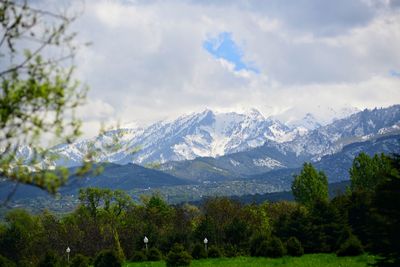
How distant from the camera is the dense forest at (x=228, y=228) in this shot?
23.4m

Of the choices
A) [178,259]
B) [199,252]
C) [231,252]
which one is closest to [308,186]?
[231,252]

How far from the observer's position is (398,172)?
22.8 meters

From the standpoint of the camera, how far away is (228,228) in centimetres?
6819

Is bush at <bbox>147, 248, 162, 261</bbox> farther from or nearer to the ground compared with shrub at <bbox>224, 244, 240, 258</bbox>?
farther from the ground

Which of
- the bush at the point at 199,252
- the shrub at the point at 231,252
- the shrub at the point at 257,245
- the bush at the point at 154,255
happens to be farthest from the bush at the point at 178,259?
the shrub at the point at 231,252

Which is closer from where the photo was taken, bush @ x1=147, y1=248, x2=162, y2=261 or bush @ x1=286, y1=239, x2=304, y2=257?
bush @ x1=286, y1=239, x2=304, y2=257

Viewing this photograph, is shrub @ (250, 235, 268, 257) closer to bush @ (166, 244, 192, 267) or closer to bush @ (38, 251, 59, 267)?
bush @ (166, 244, 192, 267)

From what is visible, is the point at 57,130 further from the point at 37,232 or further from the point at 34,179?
the point at 37,232

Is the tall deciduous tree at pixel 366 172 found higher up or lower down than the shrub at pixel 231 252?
higher up

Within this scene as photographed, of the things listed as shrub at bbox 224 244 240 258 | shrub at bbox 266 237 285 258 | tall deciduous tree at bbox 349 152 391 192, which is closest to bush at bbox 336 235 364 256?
shrub at bbox 266 237 285 258

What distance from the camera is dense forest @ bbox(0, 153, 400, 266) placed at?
76.8 ft

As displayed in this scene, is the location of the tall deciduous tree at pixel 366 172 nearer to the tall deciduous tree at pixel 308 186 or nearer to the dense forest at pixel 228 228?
the dense forest at pixel 228 228

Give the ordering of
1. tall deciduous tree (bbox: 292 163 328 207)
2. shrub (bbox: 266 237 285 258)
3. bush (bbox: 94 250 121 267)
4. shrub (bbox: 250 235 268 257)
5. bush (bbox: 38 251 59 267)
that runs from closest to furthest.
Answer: bush (bbox: 94 250 121 267)
shrub (bbox: 266 237 285 258)
bush (bbox: 38 251 59 267)
shrub (bbox: 250 235 268 257)
tall deciduous tree (bbox: 292 163 328 207)

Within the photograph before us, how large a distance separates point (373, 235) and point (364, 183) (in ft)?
270
